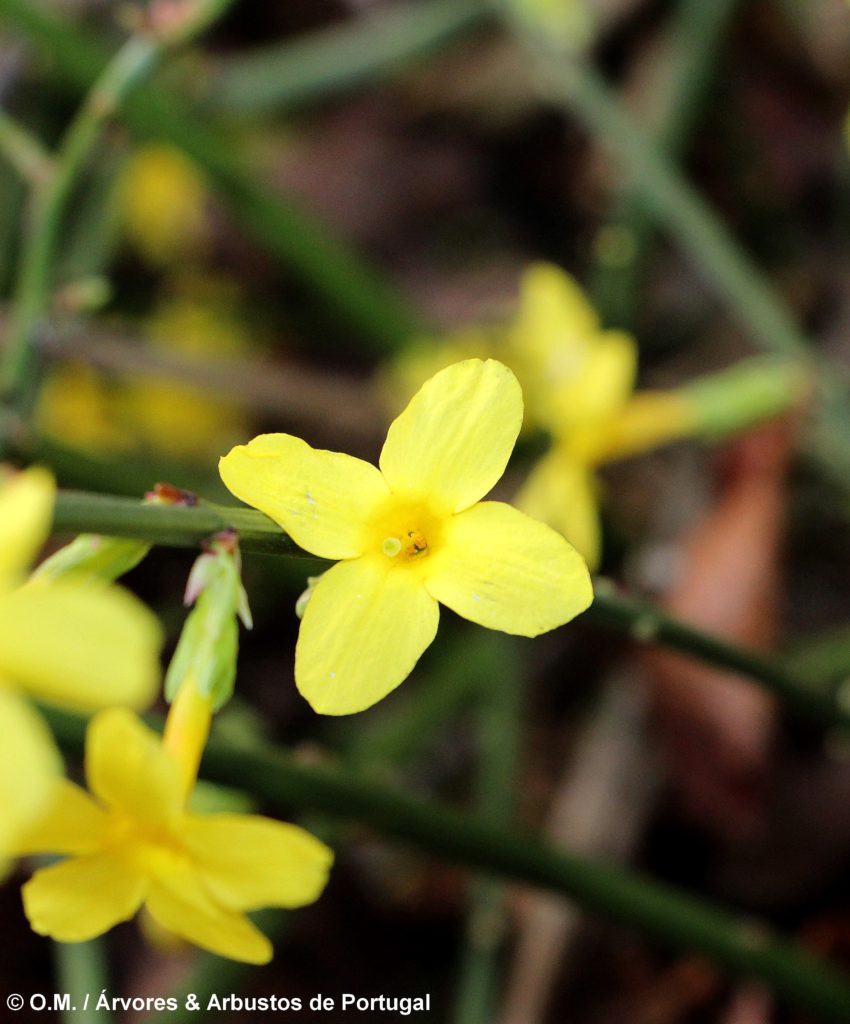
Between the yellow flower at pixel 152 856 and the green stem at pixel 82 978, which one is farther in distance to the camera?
the green stem at pixel 82 978

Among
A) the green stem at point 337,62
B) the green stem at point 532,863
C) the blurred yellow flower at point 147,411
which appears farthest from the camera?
the blurred yellow flower at point 147,411

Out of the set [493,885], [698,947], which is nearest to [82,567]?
[698,947]

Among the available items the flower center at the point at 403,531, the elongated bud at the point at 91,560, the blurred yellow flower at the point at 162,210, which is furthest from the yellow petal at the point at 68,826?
the blurred yellow flower at the point at 162,210

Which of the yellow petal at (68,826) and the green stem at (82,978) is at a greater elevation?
the green stem at (82,978)

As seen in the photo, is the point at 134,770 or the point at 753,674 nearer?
the point at 134,770

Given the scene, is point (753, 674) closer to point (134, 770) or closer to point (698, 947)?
point (698, 947)

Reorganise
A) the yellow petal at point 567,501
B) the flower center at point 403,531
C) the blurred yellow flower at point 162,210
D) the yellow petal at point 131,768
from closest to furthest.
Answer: the yellow petal at point 131,768
the flower center at point 403,531
the yellow petal at point 567,501
the blurred yellow flower at point 162,210

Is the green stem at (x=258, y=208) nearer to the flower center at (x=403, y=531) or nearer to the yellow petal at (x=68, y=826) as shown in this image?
the flower center at (x=403, y=531)
